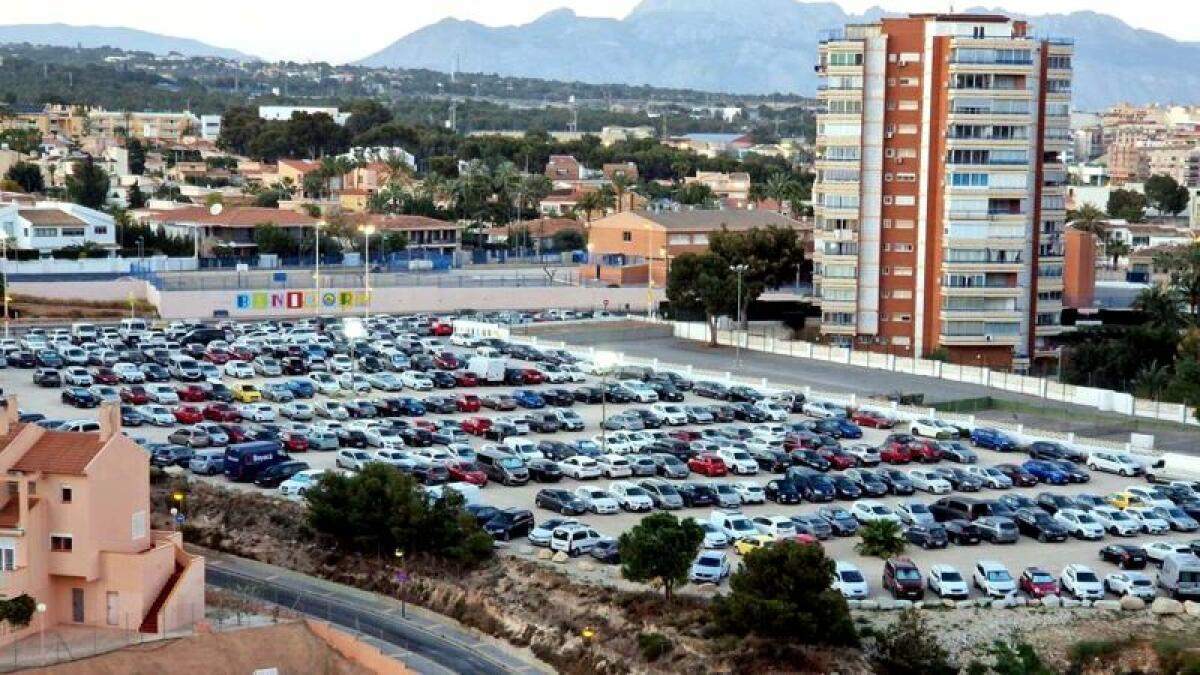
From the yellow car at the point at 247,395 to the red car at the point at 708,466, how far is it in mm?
15792

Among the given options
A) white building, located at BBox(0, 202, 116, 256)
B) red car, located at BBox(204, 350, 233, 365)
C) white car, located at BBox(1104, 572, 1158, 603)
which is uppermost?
white building, located at BBox(0, 202, 116, 256)

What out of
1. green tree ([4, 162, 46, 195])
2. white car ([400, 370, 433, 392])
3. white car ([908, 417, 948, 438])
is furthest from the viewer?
green tree ([4, 162, 46, 195])

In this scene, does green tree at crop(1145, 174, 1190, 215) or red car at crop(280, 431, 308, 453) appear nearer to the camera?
red car at crop(280, 431, 308, 453)

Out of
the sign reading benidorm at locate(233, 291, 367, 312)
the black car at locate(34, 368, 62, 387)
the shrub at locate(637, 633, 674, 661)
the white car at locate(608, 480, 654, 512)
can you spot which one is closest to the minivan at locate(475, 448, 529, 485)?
the white car at locate(608, 480, 654, 512)

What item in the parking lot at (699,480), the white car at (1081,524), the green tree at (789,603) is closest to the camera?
the green tree at (789,603)

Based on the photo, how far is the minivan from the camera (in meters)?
46.2

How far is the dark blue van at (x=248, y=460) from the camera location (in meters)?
46.2

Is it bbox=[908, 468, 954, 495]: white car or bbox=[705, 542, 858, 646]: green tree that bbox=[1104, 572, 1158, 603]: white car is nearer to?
bbox=[705, 542, 858, 646]: green tree

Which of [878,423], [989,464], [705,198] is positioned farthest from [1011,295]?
[705,198]

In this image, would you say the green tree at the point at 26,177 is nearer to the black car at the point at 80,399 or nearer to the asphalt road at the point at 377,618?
the black car at the point at 80,399

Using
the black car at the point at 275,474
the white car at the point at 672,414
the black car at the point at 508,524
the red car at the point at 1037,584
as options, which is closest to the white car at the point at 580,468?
the black car at the point at 508,524

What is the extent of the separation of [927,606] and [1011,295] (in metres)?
39.2

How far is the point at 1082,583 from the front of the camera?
122 feet

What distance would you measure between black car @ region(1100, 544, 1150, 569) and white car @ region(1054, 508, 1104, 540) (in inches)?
74.1
